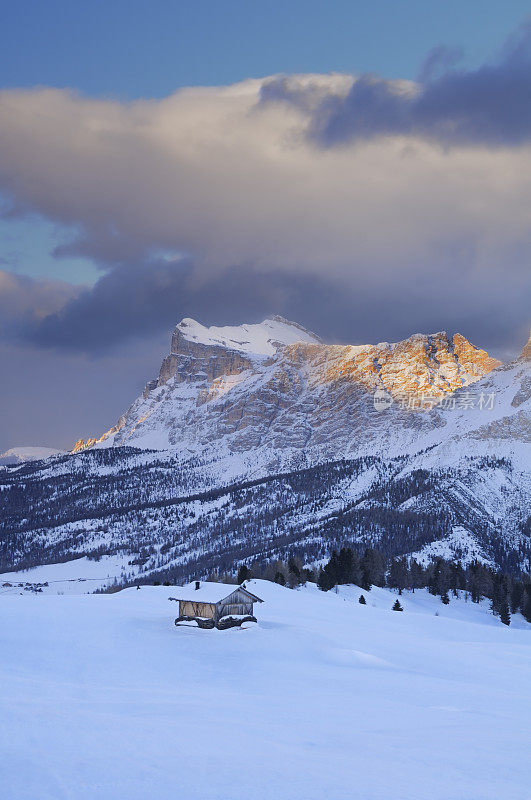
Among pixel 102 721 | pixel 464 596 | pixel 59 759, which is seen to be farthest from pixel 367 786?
pixel 464 596

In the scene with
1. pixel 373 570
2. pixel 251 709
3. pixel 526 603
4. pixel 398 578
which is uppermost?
pixel 373 570

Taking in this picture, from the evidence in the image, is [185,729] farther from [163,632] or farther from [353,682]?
[163,632]

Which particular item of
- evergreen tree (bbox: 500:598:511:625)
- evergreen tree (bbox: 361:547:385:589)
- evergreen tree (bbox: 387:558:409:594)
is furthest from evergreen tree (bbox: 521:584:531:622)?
evergreen tree (bbox: 361:547:385:589)

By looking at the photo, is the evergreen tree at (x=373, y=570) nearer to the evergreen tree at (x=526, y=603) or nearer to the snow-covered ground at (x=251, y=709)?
the evergreen tree at (x=526, y=603)

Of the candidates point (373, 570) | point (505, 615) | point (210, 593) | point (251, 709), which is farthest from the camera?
point (373, 570)

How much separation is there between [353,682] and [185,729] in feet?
71.8

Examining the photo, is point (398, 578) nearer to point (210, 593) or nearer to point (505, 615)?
point (505, 615)

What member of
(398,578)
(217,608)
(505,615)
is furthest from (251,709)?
(398,578)

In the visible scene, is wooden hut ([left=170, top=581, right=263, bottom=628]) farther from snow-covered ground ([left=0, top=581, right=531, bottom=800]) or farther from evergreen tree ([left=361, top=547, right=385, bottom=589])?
evergreen tree ([left=361, top=547, right=385, bottom=589])

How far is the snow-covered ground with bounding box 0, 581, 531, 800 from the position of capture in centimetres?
2134

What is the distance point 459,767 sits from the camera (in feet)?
80.8

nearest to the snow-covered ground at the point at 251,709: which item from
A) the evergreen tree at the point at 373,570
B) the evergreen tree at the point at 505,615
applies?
the evergreen tree at the point at 505,615

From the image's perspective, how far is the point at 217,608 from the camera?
6831 cm

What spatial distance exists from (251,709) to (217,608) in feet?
109
